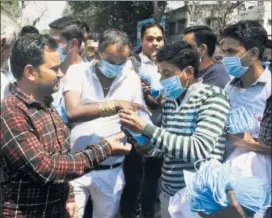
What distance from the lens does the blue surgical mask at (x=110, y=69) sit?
2629 millimetres

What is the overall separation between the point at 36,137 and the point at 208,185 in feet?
2.44

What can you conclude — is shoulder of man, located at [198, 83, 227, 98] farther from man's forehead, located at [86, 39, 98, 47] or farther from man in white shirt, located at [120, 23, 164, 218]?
man's forehead, located at [86, 39, 98, 47]

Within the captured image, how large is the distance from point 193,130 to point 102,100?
2.35ft

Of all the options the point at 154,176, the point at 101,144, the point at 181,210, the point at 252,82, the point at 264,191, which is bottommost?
the point at 154,176

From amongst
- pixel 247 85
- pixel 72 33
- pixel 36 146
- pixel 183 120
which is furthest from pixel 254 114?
pixel 72 33

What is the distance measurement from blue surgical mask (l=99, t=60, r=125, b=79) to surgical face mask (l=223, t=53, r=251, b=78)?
671 millimetres

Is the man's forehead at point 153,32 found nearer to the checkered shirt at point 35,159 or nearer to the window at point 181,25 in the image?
the window at point 181,25

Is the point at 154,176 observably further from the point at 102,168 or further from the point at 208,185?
the point at 208,185

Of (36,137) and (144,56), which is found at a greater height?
(144,56)

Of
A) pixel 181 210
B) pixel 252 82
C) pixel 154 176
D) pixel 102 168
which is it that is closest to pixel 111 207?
pixel 102 168

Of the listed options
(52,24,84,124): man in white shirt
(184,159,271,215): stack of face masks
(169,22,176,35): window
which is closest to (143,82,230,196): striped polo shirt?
(184,159,271,215): stack of face masks

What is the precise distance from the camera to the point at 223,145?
207 cm

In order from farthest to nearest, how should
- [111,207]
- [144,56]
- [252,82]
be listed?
[144,56] → [111,207] → [252,82]

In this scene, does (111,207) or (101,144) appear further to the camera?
(111,207)
